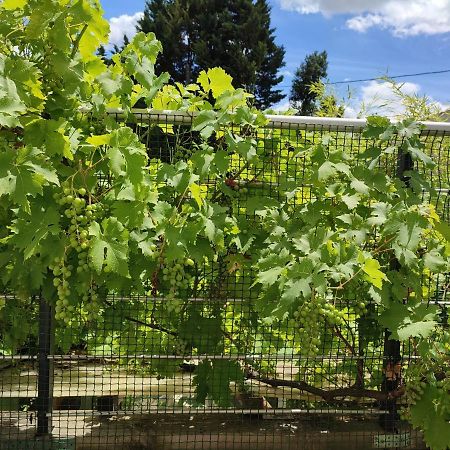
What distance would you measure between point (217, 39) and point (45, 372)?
982 inches

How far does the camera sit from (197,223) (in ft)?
A: 8.74

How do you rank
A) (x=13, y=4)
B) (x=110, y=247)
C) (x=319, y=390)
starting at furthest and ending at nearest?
(x=319, y=390)
(x=13, y=4)
(x=110, y=247)

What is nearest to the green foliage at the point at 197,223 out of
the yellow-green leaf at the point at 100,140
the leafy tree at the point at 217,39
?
the yellow-green leaf at the point at 100,140

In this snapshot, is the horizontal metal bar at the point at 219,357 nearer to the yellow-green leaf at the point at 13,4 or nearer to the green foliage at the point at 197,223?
the green foliage at the point at 197,223

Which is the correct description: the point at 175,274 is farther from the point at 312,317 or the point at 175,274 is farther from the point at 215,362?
the point at 215,362

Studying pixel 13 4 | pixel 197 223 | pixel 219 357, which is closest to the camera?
pixel 13 4

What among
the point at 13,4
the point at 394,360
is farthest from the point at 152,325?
the point at 13,4

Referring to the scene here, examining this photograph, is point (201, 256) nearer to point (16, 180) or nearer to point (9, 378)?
point (16, 180)

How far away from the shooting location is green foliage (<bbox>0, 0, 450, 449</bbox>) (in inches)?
98.4

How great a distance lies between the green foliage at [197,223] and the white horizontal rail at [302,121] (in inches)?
2.5

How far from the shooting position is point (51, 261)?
2547 millimetres

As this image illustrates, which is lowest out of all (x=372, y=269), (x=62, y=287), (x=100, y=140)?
(x=62, y=287)

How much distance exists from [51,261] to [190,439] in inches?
55.6

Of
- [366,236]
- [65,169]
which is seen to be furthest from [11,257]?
[366,236]
